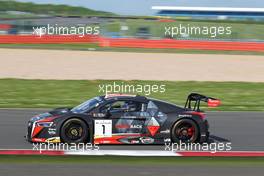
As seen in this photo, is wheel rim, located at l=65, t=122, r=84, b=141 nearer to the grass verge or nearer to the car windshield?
the car windshield

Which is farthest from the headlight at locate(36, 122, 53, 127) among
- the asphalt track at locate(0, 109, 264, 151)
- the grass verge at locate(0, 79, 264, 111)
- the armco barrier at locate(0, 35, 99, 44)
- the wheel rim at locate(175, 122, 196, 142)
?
the armco barrier at locate(0, 35, 99, 44)

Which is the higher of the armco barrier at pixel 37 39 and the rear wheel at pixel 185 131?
the armco barrier at pixel 37 39

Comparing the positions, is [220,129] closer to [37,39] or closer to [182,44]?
[182,44]

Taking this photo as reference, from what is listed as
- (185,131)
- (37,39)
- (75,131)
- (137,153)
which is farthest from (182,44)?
(137,153)

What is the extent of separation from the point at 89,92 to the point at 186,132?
1064cm

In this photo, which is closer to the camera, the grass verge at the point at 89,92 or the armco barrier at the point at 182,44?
the grass verge at the point at 89,92

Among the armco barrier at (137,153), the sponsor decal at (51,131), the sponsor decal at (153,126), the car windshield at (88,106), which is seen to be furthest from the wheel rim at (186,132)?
the sponsor decal at (51,131)

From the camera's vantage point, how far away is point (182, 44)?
140 feet

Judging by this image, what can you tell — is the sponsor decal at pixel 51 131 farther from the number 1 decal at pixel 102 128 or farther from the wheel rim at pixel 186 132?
the wheel rim at pixel 186 132

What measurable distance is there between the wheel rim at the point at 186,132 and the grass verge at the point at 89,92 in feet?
23.8

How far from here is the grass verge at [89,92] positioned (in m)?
20.0

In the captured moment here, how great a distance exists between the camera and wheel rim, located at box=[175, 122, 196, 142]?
1223 cm

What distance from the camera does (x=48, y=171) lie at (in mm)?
9211

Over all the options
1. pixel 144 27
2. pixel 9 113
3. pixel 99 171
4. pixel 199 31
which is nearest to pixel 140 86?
pixel 9 113
